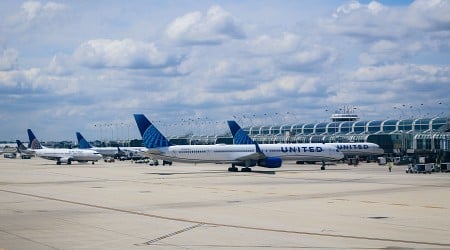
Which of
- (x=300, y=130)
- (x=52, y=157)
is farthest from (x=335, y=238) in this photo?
(x=300, y=130)

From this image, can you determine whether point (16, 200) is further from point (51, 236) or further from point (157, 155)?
point (157, 155)

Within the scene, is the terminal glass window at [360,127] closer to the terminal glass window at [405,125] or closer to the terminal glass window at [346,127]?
the terminal glass window at [346,127]

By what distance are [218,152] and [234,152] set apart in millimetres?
1982

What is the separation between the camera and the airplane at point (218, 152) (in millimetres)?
73000

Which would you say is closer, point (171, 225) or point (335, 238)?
point (335, 238)

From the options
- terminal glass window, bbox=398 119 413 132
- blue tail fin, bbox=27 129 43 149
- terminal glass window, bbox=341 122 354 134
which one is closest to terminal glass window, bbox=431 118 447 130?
terminal glass window, bbox=398 119 413 132

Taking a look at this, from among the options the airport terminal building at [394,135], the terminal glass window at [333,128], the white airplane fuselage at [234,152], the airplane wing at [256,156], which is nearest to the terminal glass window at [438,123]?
the airport terminal building at [394,135]

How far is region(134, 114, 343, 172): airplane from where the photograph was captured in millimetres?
73000

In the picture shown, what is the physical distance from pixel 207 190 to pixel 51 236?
23693 millimetres

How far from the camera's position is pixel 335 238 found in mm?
21781

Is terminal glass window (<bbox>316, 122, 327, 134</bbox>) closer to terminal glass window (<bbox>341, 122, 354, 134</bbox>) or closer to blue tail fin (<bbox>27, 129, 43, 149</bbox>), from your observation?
terminal glass window (<bbox>341, 122, 354, 134</bbox>)

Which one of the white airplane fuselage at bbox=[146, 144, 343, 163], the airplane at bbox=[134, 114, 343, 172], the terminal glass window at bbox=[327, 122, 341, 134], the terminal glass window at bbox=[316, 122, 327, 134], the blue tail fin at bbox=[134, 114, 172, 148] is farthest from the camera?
the terminal glass window at bbox=[316, 122, 327, 134]

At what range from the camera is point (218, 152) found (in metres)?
75.7

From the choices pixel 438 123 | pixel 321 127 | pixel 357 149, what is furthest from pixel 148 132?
pixel 321 127
